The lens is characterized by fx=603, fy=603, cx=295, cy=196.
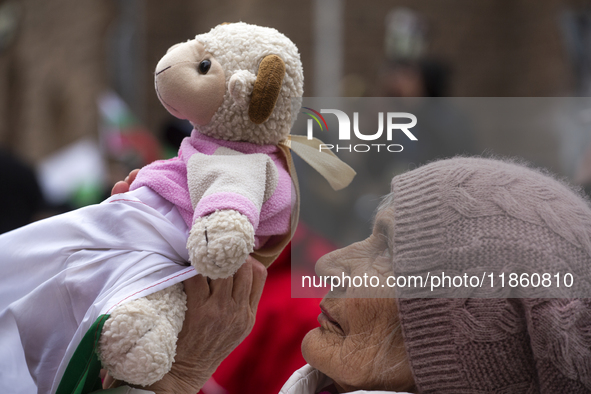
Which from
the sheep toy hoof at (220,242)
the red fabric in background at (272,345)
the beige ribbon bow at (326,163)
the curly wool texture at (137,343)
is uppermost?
the beige ribbon bow at (326,163)

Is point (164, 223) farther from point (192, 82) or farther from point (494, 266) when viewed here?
point (494, 266)

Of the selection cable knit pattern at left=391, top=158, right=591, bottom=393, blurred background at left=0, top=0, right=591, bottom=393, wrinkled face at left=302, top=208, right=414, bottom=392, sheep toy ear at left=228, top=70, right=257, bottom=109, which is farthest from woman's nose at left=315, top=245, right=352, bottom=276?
blurred background at left=0, top=0, right=591, bottom=393

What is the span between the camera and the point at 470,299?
1.04 meters

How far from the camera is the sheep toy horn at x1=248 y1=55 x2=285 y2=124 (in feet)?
3.51

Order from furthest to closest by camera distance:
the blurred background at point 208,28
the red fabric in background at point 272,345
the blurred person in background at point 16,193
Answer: the blurred background at point 208,28 < the blurred person in background at point 16,193 < the red fabric in background at point 272,345

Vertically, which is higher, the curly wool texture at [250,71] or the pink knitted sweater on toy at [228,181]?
the curly wool texture at [250,71]

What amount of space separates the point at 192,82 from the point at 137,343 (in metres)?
0.46

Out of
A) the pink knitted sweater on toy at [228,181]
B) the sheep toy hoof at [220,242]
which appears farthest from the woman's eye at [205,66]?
the sheep toy hoof at [220,242]

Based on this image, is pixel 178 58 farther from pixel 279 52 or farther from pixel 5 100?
pixel 5 100

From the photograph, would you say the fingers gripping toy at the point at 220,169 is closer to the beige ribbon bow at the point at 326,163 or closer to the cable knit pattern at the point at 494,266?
the beige ribbon bow at the point at 326,163

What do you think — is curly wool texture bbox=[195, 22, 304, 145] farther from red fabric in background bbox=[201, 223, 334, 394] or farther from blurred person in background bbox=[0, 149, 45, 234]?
blurred person in background bbox=[0, 149, 45, 234]

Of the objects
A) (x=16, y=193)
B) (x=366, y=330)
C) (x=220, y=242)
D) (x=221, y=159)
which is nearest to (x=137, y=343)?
(x=220, y=242)

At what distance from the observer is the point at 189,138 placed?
3.90ft

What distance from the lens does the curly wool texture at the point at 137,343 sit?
967 mm
